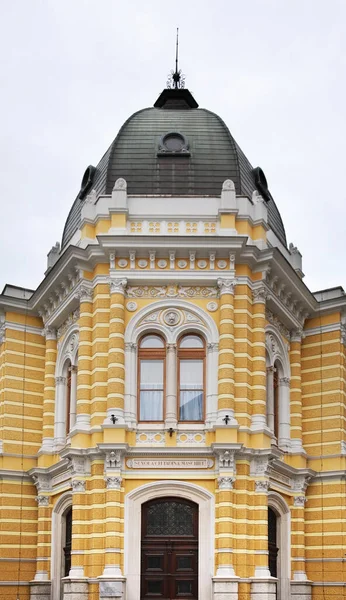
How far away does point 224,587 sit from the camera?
98.1 feet

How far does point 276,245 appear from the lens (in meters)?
36.0

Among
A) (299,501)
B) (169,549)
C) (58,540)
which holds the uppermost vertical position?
(299,501)

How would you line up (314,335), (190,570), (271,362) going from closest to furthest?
(190,570) → (271,362) → (314,335)

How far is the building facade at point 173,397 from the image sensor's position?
31.0 metres

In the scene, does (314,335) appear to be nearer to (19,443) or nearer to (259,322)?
(259,322)

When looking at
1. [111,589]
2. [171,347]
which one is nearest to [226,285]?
[171,347]

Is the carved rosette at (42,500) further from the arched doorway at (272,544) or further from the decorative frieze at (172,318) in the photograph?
the arched doorway at (272,544)

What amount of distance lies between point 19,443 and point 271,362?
30.6 ft

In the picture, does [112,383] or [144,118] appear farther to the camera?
[144,118]

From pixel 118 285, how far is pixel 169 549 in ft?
26.5

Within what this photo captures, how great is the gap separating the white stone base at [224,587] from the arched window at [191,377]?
484 centimetres

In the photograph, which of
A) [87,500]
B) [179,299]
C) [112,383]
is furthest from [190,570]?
[179,299]

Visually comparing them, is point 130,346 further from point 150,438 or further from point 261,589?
point 261,589

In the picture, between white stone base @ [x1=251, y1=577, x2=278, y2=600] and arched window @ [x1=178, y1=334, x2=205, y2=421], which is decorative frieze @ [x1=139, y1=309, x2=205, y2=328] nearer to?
arched window @ [x1=178, y1=334, x2=205, y2=421]
